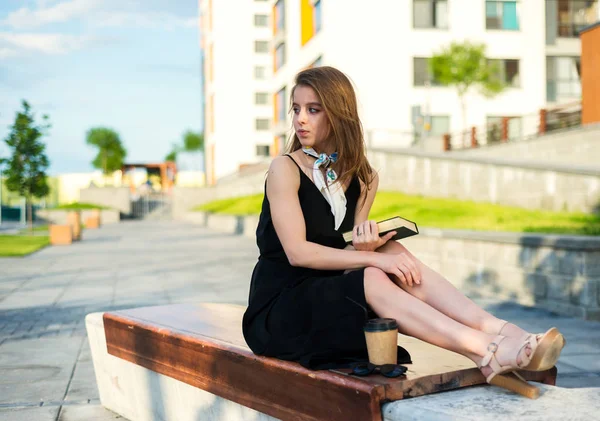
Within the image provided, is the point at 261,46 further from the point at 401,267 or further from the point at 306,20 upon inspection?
the point at 401,267

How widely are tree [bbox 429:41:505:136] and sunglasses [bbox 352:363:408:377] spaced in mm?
29705

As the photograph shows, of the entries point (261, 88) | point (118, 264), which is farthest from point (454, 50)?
point (261, 88)

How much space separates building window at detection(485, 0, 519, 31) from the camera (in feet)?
116

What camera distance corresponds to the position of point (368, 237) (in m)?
3.12

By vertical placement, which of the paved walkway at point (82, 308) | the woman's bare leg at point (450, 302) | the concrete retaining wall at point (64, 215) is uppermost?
the woman's bare leg at point (450, 302)

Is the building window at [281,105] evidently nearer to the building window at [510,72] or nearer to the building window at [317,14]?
the building window at [317,14]

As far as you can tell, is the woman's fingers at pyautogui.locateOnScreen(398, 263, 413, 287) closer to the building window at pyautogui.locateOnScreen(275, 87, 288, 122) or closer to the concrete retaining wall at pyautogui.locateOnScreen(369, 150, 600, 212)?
the concrete retaining wall at pyautogui.locateOnScreen(369, 150, 600, 212)

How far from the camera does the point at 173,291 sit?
1014 centimetres

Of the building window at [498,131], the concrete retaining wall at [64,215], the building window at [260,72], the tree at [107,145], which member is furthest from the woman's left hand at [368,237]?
the tree at [107,145]

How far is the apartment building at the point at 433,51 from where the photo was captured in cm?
3322

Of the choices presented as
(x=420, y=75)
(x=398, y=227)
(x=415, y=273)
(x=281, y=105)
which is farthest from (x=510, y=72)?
(x=415, y=273)

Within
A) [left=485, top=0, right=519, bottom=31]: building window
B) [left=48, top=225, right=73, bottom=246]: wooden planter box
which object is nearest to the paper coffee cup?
[left=48, top=225, right=73, bottom=246]: wooden planter box

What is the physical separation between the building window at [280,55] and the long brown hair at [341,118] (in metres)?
39.6

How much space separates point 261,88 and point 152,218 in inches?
675
